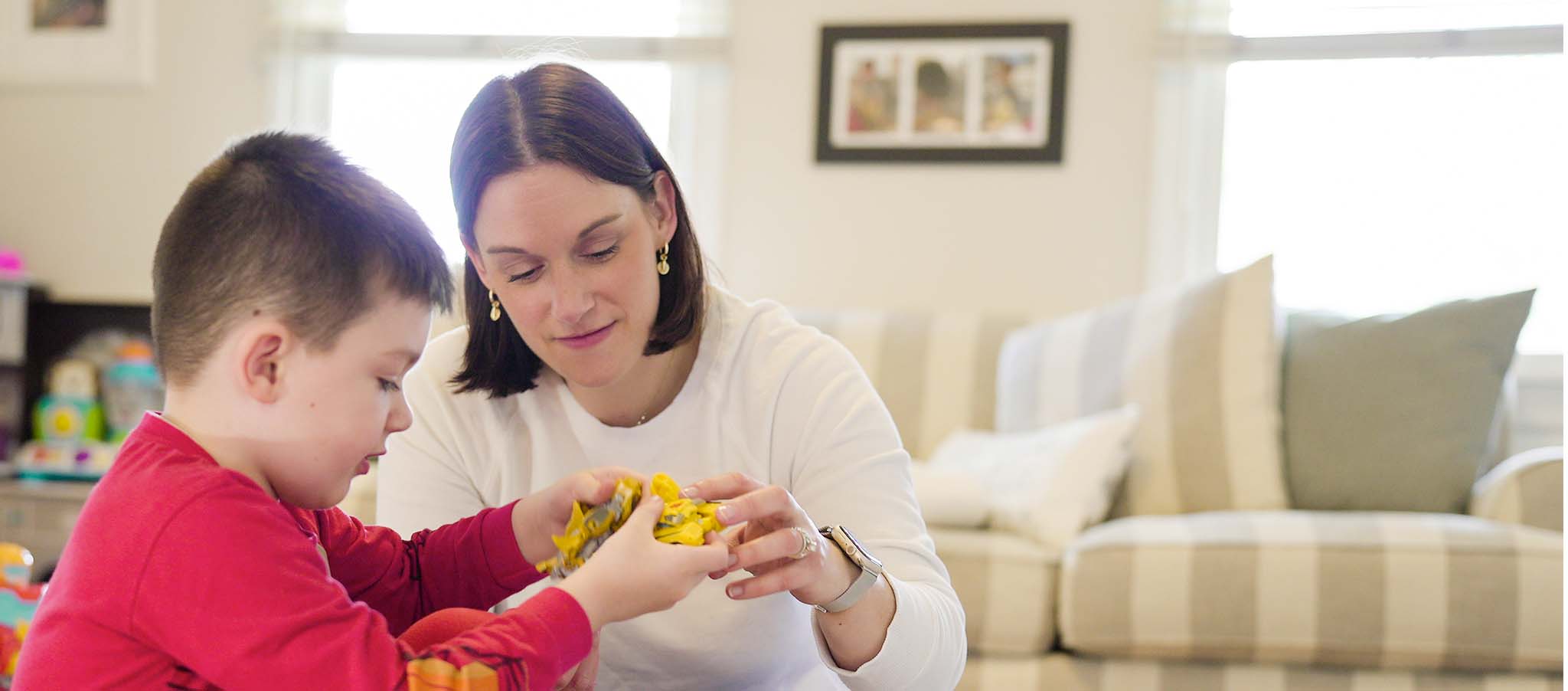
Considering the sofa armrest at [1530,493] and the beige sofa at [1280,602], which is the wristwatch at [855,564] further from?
the sofa armrest at [1530,493]

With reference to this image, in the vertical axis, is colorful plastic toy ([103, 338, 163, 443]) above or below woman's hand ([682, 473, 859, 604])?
below

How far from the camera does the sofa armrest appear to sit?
2322mm

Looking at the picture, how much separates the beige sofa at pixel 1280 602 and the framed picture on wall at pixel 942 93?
1.72 metres

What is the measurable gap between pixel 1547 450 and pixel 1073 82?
1750mm

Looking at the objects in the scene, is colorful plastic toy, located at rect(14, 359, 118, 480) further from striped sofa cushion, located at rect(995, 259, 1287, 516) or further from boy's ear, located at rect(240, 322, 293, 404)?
boy's ear, located at rect(240, 322, 293, 404)

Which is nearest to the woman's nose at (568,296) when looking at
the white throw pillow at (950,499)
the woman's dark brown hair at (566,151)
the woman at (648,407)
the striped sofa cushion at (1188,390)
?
the woman at (648,407)

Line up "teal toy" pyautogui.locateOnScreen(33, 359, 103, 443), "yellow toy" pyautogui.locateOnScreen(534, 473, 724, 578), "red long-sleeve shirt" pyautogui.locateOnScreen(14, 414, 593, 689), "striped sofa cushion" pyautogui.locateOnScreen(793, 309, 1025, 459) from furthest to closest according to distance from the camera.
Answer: "teal toy" pyautogui.locateOnScreen(33, 359, 103, 443) < "striped sofa cushion" pyautogui.locateOnScreen(793, 309, 1025, 459) < "yellow toy" pyautogui.locateOnScreen(534, 473, 724, 578) < "red long-sleeve shirt" pyautogui.locateOnScreen(14, 414, 593, 689)

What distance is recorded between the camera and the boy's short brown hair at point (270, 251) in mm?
975

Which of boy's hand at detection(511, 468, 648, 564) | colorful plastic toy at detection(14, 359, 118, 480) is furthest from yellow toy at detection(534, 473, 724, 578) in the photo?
colorful plastic toy at detection(14, 359, 118, 480)

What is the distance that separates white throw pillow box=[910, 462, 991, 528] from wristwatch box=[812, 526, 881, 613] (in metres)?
1.34

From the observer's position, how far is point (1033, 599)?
2270 millimetres

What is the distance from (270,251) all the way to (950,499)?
173 centimetres

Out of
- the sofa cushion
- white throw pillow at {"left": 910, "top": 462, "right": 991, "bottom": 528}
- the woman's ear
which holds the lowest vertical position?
the sofa cushion

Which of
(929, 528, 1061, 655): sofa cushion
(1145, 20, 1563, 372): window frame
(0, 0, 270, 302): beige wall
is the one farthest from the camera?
(0, 0, 270, 302): beige wall
